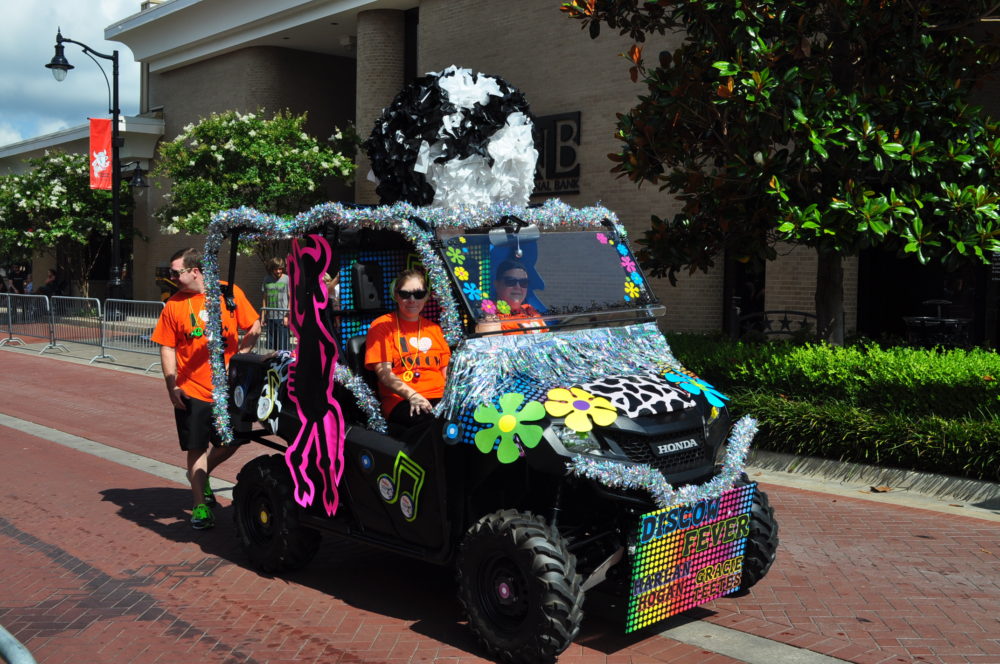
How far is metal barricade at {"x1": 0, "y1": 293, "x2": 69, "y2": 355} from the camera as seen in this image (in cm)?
2098

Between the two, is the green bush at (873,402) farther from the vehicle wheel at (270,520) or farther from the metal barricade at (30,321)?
the metal barricade at (30,321)

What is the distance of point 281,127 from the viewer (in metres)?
23.8

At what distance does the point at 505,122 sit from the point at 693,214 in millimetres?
3798

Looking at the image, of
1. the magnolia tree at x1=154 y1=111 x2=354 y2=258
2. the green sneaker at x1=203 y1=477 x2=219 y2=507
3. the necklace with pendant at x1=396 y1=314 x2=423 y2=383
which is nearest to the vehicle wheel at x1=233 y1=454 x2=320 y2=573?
the green sneaker at x1=203 y1=477 x2=219 y2=507

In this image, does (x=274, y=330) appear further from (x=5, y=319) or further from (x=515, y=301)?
(x=515, y=301)

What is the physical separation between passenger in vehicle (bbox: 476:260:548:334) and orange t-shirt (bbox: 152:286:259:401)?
2.61m

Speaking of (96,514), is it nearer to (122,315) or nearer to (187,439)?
(187,439)

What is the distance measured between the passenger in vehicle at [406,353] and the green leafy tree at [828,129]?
4733mm

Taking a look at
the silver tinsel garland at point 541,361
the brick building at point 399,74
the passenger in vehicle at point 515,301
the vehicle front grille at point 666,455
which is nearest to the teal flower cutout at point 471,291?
the passenger in vehicle at point 515,301

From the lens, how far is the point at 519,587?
474cm

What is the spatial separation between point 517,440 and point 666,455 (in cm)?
74

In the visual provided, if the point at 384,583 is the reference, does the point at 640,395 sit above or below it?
above

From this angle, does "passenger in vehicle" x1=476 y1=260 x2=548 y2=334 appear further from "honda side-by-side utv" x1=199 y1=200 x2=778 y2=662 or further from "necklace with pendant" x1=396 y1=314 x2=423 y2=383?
"necklace with pendant" x1=396 y1=314 x2=423 y2=383

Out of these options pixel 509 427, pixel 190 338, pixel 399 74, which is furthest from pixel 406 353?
pixel 399 74
